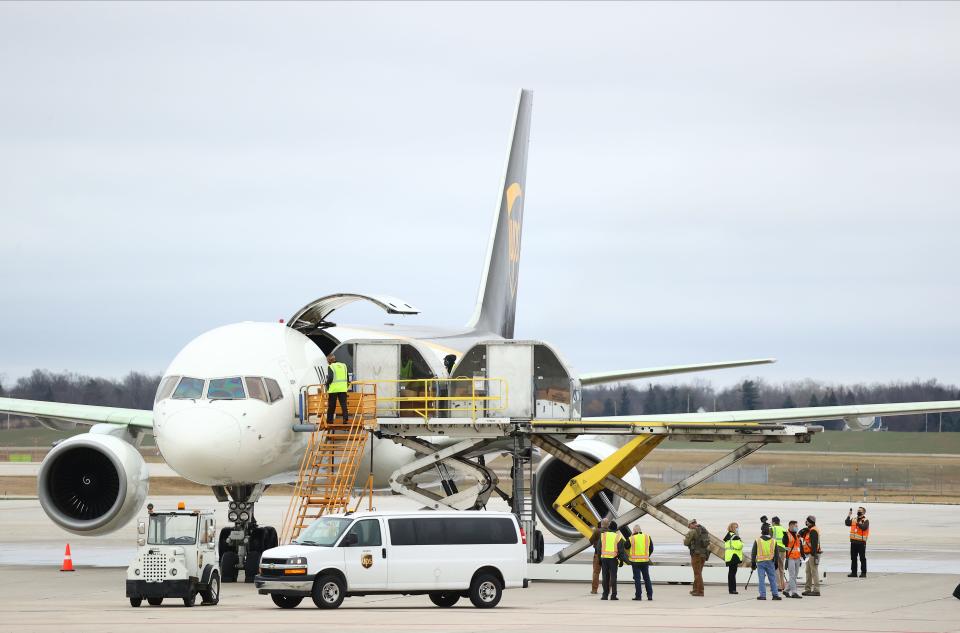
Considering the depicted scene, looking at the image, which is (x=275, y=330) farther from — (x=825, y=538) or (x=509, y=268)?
(x=825, y=538)

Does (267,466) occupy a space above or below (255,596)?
above

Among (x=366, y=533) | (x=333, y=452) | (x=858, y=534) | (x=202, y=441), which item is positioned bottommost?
(x=858, y=534)

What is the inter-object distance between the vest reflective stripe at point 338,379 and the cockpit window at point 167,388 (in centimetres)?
275

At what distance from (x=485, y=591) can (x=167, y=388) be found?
7290mm

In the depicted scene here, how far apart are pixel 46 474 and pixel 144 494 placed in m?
2.03

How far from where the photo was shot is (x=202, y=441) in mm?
25359

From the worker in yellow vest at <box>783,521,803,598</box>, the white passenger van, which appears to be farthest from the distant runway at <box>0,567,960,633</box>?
the worker in yellow vest at <box>783,521,803,598</box>

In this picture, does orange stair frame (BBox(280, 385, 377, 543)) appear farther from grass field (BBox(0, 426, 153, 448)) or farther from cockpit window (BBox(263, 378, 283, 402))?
grass field (BBox(0, 426, 153, 448))

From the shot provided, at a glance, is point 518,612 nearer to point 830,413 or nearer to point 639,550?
point 639,550

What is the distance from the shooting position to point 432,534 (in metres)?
23.1

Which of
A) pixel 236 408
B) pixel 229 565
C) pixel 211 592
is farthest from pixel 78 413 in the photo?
pixel 211 592

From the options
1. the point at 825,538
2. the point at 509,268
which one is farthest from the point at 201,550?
the point at 825,538

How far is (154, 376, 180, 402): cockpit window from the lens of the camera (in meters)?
26.5

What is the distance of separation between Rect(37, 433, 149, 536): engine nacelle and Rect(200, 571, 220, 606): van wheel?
665 cm
